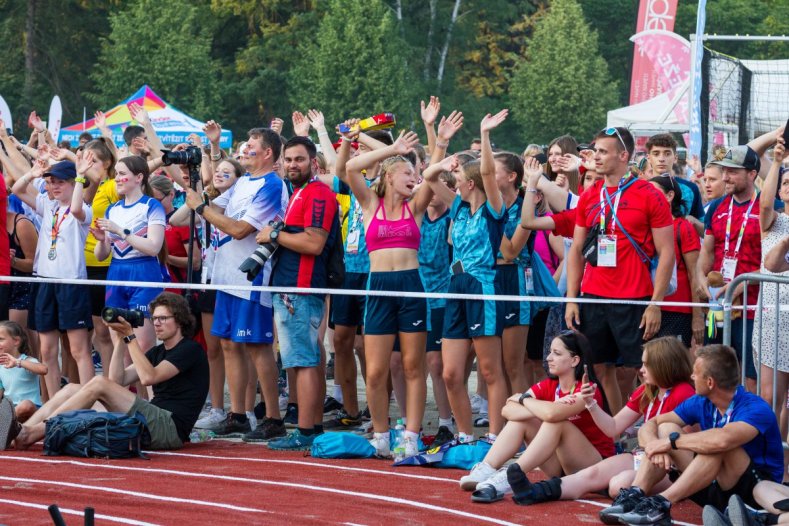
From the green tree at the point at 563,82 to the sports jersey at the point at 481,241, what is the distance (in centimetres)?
4679

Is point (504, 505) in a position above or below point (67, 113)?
below

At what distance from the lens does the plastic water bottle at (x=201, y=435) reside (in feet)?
32.9

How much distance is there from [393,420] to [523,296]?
7.08 feet

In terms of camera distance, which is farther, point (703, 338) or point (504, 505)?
point (703, 338)

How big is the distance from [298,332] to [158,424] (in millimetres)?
1100

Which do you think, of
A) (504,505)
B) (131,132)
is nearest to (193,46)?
(131,132)

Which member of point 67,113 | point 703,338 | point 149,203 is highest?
point 67,113

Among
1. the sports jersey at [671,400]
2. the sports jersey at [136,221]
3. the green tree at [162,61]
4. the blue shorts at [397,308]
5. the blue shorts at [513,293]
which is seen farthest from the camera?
the green tree at [162,61]

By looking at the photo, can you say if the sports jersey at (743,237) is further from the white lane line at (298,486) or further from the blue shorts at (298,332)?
the blue shorts at (298,332)

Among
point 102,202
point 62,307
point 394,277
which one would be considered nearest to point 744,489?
Result: point 394,277

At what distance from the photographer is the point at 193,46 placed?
158ft

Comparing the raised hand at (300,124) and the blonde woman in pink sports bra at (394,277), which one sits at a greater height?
the raised hand at (300,124)

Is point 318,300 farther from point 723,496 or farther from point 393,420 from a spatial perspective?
point 723,496

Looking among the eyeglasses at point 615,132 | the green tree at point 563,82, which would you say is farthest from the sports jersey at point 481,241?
the green tree at point 563,82
